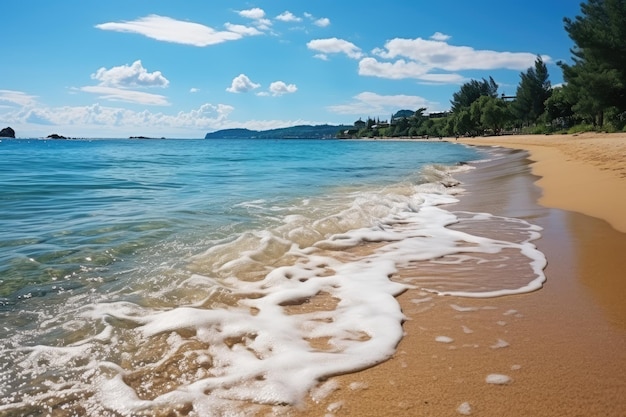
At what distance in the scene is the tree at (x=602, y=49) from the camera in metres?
30.3

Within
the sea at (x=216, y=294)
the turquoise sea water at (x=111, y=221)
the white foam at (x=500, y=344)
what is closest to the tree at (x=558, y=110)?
the turquoise sea water at (x=111, y=221)

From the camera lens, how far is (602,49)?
3062 centimetres

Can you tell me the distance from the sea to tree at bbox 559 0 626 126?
1188 inches

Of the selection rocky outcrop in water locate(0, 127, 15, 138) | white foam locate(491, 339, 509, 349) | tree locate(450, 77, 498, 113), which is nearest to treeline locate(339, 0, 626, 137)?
tree locate(450, 77, 498, 113)

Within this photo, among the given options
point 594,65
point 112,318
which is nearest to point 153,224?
point 112,318

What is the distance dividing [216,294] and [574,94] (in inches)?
2130

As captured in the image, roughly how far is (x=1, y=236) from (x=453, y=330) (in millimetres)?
7123

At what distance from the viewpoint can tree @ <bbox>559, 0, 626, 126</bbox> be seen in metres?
30.3

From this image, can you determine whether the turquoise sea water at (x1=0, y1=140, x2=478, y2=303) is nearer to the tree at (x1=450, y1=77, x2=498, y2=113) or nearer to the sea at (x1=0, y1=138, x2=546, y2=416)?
the sea at (x1=0, y1=138, x2=546, y2=416)

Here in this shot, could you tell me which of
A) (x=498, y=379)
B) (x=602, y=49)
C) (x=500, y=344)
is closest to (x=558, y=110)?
(x=602, y=49)

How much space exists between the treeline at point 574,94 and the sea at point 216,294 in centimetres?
3119

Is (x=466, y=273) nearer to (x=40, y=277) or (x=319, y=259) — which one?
(x=319, y=259)

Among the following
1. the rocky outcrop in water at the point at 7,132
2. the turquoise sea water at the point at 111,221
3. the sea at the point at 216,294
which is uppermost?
the rocky outcrop in water at the point at 7,132

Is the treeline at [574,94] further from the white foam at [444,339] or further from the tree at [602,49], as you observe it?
the white foam at [444,339]
